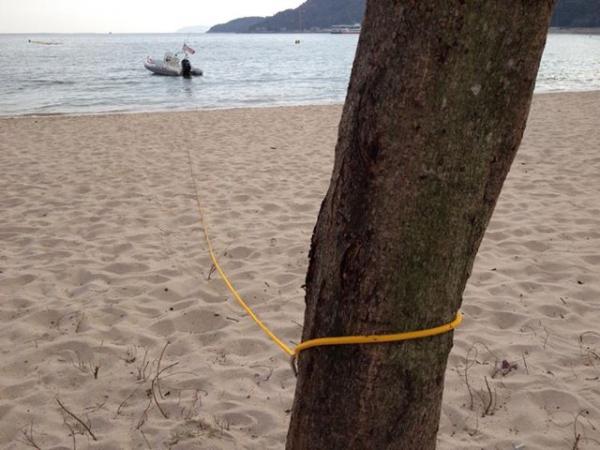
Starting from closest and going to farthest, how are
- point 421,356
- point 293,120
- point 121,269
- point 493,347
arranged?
point 421,356, point 493,347, point 121,269, point 293,120

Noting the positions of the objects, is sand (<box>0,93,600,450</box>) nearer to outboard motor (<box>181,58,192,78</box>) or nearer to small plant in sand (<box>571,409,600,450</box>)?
small plant in sand (<box>571,409,600,450</box>)

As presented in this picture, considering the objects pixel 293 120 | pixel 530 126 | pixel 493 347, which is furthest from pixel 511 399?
pixel 293 120

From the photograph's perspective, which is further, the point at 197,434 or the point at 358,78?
the point at 197,434

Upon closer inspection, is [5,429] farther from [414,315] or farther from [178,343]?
[414,315]

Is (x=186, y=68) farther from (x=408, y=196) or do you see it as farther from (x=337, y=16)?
(x=337, y=16)

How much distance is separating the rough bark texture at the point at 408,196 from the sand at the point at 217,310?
1092 millimetres

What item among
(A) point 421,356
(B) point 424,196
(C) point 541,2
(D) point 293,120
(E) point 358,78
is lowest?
(D) point 293,120

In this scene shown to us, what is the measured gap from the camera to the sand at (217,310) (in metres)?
2.36

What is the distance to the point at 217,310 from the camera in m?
3.28

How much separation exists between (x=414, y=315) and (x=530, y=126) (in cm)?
916

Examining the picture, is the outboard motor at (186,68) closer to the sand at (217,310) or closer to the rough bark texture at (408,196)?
the sand at (217,310)

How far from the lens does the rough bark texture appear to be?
1049 millimetres

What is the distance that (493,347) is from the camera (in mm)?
2877

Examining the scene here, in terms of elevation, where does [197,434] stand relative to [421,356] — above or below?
below
